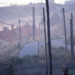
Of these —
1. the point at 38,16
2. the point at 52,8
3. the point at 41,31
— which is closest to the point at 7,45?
the point at 41,31

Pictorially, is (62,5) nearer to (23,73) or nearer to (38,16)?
(38,16)

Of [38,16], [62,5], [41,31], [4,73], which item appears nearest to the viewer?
[4,73]

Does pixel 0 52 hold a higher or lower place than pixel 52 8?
lower

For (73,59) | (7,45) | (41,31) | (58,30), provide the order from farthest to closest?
(58,30) < (41,31) < (7,45) < (73,59)

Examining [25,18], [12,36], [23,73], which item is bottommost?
[23,73]

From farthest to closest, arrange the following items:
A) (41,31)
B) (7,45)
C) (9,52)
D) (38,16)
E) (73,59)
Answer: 1. (38,16)
2. (41,31)
3. (7,45)
4. (9,52)
5. (73,59)

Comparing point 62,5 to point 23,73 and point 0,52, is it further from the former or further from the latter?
point 23,73

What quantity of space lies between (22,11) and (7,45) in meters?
46.0

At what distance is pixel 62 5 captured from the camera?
104 meters

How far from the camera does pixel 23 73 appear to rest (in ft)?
78.8

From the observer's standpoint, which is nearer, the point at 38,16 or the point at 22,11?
the point at 38,16

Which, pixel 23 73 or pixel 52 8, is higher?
pixel 52 8

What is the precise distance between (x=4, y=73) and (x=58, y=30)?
54.2 m

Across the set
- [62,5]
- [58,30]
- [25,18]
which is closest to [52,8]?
[62,5]
